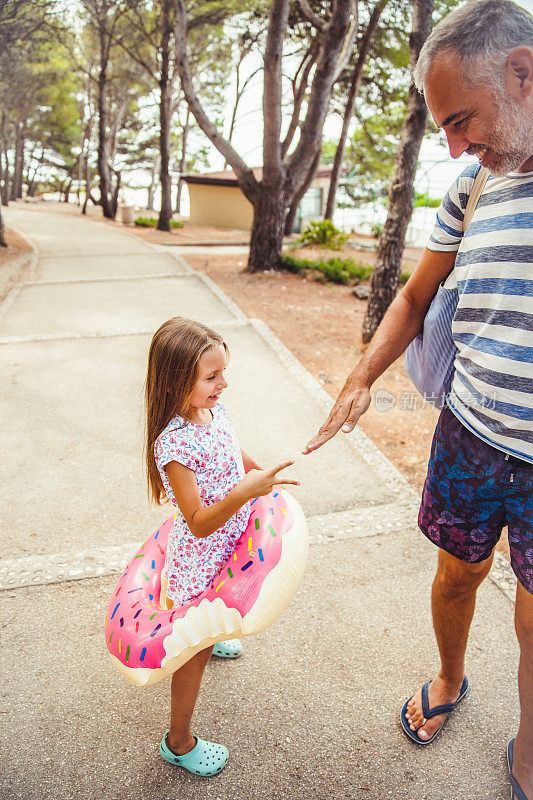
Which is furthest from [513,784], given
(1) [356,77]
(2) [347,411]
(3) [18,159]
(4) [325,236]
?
(3) [18,159]

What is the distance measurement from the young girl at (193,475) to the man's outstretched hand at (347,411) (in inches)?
10.8

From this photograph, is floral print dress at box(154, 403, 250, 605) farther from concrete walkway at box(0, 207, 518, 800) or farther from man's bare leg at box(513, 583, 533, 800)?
man's bare leg at box(513, 583, 533, 800)

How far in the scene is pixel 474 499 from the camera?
1.76 metres

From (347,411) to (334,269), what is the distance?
935cm

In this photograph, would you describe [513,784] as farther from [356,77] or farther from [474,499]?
[356,77]

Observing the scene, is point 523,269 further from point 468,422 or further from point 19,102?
point 19,102

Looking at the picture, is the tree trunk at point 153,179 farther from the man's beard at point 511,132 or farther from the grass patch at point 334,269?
the man's beard at point 511,132

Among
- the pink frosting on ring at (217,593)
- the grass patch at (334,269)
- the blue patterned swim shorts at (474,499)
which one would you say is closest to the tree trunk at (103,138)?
the grass patch at (334,269)

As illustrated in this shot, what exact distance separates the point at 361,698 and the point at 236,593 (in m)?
0.91

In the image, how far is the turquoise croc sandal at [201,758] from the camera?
196 cm

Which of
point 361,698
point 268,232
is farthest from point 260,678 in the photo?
point 268,232

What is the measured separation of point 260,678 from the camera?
2.36 meters

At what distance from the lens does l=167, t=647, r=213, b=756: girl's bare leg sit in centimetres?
185

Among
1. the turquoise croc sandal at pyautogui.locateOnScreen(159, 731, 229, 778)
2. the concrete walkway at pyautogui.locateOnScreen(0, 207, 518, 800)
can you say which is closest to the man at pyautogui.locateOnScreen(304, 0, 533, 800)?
the concrete walkway at pyautogui.locateOnScreen(0, 207, 518, 800)
